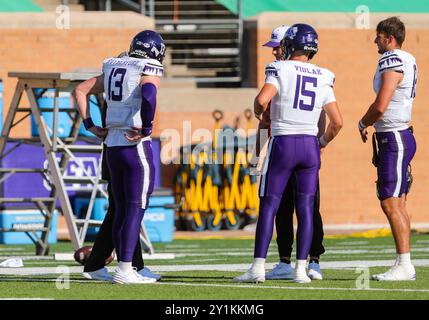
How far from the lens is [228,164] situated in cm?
2069

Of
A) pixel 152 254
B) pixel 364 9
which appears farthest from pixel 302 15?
pixel 152 254

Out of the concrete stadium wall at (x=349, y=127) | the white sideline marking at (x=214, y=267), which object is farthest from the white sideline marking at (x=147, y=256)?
the concrete stadium wall at (x=349, y=127)

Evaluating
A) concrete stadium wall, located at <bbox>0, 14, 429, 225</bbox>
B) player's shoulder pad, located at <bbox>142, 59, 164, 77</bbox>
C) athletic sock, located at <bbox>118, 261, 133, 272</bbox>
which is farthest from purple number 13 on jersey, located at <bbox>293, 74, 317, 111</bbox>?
concrete stadium wall, located at <bbox>0, 14, 429, 225</bbox>

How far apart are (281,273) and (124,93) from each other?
1938 mm

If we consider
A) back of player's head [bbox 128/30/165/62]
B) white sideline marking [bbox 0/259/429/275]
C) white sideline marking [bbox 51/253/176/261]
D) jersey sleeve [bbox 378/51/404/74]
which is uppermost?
back of player's head [bbox 128/30/165/62]

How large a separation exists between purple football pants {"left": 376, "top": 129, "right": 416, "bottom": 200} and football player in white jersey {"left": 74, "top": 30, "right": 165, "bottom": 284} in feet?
5.98

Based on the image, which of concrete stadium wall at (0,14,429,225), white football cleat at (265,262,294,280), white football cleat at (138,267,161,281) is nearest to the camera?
white football cleat at (138,267,161,281)

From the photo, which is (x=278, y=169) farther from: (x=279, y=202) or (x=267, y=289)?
(x=267, y=289)

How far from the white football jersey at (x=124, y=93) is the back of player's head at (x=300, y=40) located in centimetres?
98

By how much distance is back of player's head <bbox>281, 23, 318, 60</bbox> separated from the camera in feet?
33.3

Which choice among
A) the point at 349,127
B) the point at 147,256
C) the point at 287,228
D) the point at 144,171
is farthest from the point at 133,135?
the point at 349,127

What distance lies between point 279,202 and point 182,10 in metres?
14.9

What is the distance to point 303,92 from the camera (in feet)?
33.0

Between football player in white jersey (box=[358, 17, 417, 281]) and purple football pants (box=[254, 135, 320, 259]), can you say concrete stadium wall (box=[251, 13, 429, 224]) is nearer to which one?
football player in white jersey (box=[358, 17, 417, 281])
